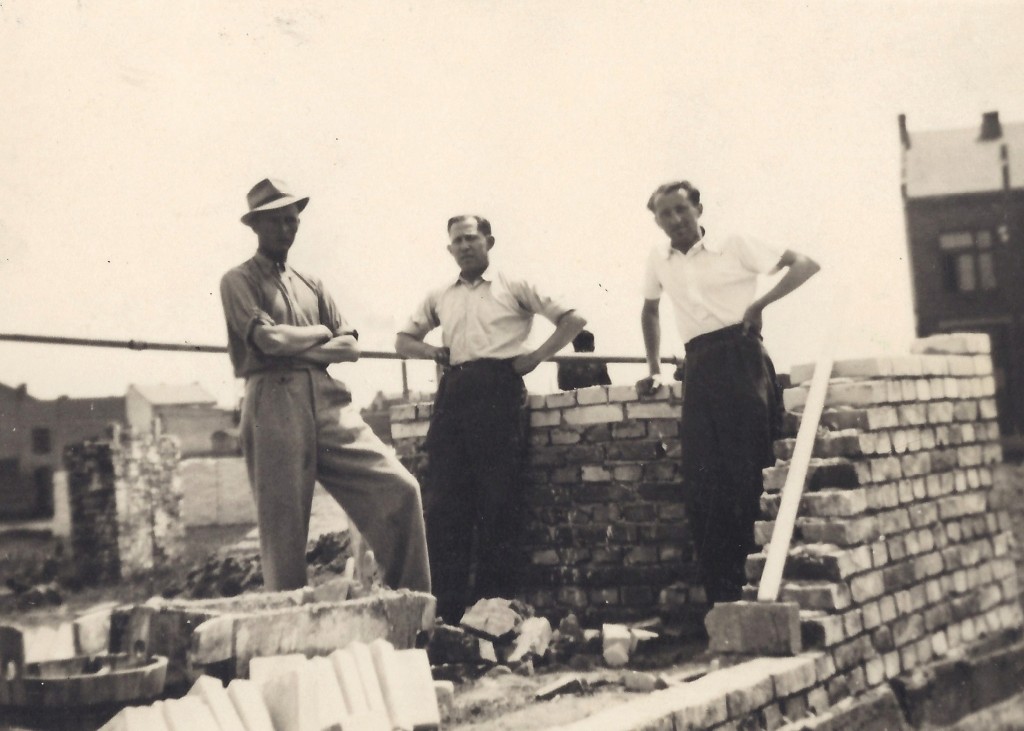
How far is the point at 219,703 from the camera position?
264 cm

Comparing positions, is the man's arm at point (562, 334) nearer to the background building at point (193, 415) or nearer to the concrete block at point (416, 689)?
the concrete block at point (416, 689)

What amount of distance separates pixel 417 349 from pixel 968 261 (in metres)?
5.95

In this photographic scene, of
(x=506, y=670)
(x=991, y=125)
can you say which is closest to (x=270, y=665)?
(x=506, y=670)

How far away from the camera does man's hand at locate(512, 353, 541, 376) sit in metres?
5.13

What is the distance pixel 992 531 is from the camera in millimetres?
5758

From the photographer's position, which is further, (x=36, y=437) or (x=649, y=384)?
(x=36, y=437)

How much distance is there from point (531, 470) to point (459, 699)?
2154mm

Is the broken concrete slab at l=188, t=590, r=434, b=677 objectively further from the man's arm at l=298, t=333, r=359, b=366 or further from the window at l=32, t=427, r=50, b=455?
the window at l=32, t=427, r=50, b=455

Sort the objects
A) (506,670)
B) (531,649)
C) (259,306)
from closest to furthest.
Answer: (259,306) < (506,670) < (531,649)

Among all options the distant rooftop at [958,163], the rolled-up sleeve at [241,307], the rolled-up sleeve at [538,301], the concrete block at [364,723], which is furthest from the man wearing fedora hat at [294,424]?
the distant rooftop at [958,163]

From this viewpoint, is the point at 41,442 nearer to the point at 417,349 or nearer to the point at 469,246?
the point at 417,349

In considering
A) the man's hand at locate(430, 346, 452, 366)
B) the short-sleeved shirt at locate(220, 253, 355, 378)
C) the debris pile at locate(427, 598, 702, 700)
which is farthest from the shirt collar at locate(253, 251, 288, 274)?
the debris pile at locate(427, 598, 702, 700)

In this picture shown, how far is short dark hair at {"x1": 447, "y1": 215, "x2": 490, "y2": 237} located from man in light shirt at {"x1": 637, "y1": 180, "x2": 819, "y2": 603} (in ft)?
2.72

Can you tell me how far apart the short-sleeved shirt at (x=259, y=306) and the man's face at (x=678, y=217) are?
5.61 feet
